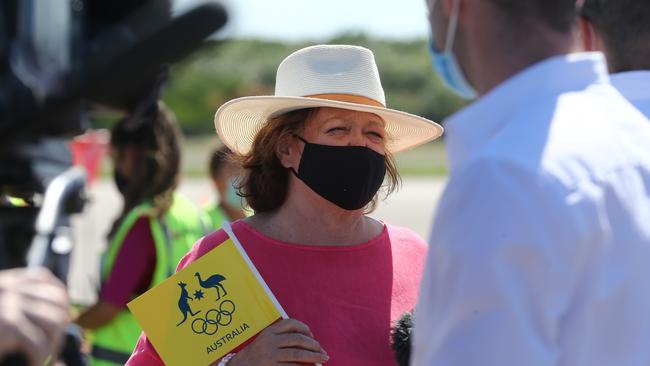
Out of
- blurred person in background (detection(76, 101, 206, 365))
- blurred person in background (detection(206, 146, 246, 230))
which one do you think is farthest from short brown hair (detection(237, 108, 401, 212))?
blurred person in background (detection(206, 146, 246, 230))

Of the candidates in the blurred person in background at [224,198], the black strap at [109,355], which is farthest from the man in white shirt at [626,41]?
the blurred person in background at [224,198]

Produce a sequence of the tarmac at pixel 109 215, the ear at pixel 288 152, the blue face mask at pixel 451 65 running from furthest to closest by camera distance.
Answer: the tarmac at pixel 109 215 → the ear at pixel 288 152 → the blue face mask at pixel 451 65

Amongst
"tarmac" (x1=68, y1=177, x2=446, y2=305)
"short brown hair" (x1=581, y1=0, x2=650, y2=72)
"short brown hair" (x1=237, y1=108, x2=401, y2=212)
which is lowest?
"tarmac" (x1=68, y1=177, x2=446, y2=305)

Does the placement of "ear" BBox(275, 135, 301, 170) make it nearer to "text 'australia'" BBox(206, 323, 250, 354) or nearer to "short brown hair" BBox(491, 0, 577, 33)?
"text 'australia'" BBox(206, 323, 250, 354)

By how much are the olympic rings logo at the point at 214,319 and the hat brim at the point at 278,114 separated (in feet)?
2.19

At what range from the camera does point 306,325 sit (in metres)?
2.69

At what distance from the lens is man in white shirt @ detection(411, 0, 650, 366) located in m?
1.56

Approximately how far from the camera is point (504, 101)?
5.52 feet

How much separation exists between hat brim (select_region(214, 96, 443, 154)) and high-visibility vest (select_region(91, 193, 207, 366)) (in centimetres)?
112

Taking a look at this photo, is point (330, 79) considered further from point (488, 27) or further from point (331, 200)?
point (488, 27)

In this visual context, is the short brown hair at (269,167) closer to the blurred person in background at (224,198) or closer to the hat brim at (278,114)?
the hat brim at (278,114)

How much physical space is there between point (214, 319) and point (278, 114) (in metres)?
0.74

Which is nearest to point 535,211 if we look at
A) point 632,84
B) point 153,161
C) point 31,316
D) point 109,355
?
point 31,316

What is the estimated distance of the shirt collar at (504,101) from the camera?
1.68m
